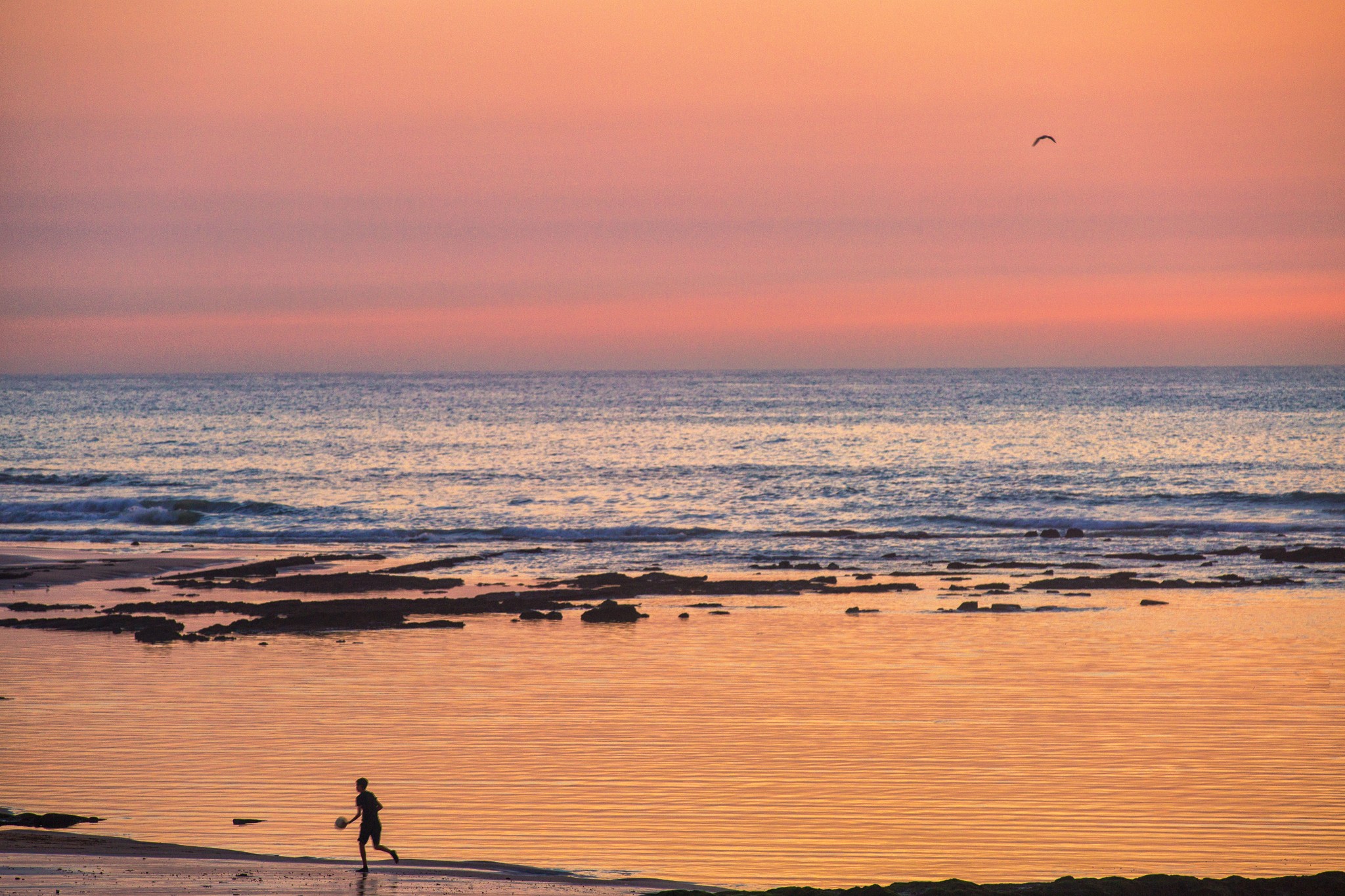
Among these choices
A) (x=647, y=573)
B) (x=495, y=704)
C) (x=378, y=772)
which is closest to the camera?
(x=378, y=772)

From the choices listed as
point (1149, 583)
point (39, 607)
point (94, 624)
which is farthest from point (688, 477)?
point (94, 624)

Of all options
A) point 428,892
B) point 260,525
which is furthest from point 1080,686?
point 260,525

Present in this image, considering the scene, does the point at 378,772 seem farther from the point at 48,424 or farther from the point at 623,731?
the point at 48,424

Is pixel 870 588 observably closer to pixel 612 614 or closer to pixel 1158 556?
pixel 612 614

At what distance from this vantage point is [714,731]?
17375 mm

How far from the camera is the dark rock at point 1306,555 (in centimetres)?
3597

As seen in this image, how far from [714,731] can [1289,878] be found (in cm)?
812

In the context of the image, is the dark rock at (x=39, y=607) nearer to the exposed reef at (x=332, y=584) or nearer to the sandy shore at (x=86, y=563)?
the sandy shore at (x=86, y=563)

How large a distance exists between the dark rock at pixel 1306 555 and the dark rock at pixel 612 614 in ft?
64.0

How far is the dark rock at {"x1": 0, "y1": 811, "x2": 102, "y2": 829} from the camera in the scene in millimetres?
13305

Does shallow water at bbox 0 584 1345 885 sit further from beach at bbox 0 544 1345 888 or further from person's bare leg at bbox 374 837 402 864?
person's bare leg at bbox 374 837 402 864

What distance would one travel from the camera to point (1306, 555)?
3638cm

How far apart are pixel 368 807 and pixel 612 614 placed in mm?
15950

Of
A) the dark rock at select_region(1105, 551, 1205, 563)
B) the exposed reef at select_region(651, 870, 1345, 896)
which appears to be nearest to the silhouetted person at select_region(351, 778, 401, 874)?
the exposed reef at select_region(651, 870, 1345, 896)
